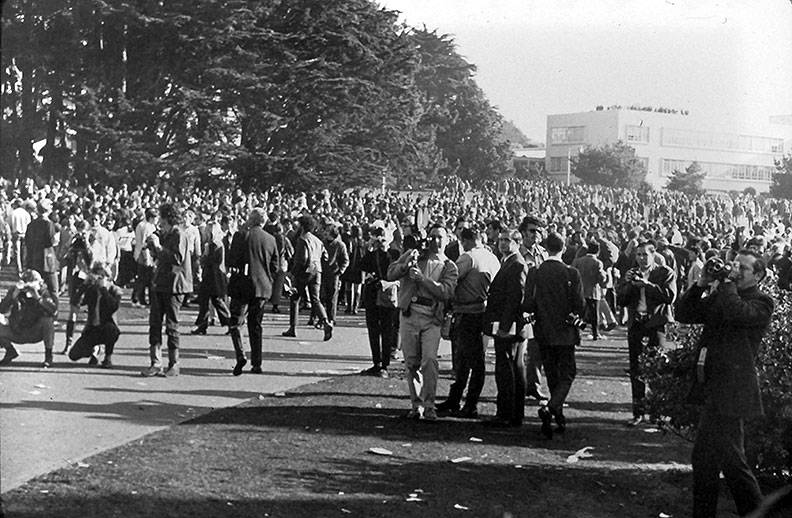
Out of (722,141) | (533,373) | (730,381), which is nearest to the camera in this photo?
(730,381)

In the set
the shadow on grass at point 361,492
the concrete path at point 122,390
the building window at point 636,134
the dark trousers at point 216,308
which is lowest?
the shadow on grass at point 361,492

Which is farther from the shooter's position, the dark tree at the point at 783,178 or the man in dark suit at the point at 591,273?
the dark tree at the point at 783,178

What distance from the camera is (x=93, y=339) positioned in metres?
11.8

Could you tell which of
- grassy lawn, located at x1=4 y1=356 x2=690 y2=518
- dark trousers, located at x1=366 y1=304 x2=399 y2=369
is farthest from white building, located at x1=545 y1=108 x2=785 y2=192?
grassy lawn, located at x1=4 y1=356 x2=690 y2=518

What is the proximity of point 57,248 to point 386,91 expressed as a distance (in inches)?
330

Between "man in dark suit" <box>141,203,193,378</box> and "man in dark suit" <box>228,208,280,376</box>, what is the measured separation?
2.05 feet

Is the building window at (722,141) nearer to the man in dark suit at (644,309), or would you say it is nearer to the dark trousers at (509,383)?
the man in dark suit at (644,309)

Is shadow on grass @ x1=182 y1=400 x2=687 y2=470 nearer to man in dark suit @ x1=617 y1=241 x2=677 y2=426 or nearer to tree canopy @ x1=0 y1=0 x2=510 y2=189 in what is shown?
man in dark suit @ x1=617 y1=241 x2=677 y2=426

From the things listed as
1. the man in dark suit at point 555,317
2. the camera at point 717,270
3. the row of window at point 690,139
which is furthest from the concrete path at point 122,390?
the row of window at point 690,139

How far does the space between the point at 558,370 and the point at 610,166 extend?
20638mm

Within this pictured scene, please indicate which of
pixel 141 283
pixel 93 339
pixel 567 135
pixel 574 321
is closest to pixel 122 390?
pixel 93 339

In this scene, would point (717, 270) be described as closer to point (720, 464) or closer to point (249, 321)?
point (720, 464)

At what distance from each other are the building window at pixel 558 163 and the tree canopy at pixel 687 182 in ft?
11.2

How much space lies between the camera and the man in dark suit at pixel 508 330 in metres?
9.45
